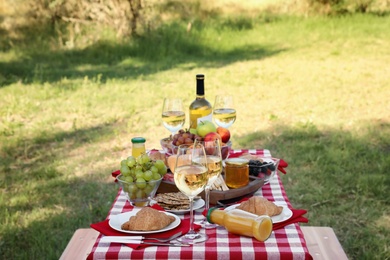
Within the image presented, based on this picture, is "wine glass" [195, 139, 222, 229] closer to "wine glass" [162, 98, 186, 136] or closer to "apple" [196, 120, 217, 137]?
"apple" [196, 120, 217, 137]

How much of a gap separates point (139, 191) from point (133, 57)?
10132 millimetres

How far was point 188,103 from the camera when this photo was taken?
27.5 ft

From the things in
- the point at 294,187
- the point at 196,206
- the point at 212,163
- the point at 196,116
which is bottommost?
the point at 294,187

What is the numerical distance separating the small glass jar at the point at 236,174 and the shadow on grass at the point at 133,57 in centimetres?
773

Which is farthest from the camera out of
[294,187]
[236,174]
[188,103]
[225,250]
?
[188,103]

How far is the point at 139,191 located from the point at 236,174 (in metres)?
0.42

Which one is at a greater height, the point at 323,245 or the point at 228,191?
the point at 228,191

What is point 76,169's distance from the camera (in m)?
5.75

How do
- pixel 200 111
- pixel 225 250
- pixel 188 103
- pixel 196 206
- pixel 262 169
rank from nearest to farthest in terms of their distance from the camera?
pixel 225 250
pixel 196 206
pixel 262 169
pixel 200 111
pixel 188 103

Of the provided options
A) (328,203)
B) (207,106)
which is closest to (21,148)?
(328,203)

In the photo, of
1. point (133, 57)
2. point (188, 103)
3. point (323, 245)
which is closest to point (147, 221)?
point (323, 245)

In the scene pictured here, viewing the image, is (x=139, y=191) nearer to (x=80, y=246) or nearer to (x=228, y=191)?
(x=228, y=191)

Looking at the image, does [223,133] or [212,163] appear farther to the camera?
[223,133]

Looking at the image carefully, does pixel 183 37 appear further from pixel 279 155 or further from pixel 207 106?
pixel 207 106
